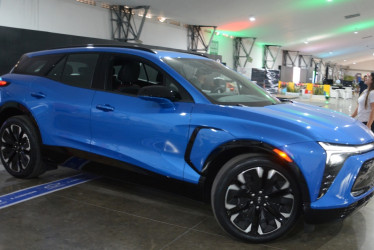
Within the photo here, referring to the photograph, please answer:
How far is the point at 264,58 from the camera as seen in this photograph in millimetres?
32781

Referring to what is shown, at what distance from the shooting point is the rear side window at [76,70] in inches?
143

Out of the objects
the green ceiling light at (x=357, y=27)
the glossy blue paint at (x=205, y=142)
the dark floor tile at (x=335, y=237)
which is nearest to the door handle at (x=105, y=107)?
the glossy blue paint at (x=205, y=142)

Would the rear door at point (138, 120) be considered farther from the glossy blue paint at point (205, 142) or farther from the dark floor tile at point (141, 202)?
the dark floor tile at point (141, 202)

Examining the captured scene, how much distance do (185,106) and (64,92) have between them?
1408mm

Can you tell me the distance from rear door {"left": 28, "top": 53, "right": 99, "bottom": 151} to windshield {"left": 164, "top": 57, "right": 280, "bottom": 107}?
898 millimetres

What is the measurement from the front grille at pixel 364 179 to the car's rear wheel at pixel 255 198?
0.45 meters

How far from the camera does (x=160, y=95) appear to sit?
2996 millimetres

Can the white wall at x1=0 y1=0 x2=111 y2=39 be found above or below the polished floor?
above

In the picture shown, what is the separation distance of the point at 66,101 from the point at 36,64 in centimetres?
83

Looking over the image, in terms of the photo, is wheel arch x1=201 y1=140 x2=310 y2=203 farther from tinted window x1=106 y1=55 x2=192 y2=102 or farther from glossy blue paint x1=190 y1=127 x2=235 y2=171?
tinted window x1=106 y1=55 x2=192 y2=102

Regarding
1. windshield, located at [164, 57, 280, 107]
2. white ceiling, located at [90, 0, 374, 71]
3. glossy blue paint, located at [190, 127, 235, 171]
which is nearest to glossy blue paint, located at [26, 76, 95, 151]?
windshield, located at [164, 57, 280, 107]

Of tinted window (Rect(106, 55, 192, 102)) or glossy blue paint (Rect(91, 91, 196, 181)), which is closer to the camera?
glossy blue paint (Rect(91, 91, 196, 181))

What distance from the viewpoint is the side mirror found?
300cm

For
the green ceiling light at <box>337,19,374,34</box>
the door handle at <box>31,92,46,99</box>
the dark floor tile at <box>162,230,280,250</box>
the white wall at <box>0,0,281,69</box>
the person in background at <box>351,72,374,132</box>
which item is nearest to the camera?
the dark floor tile at <box>162,230,280,250</box>
